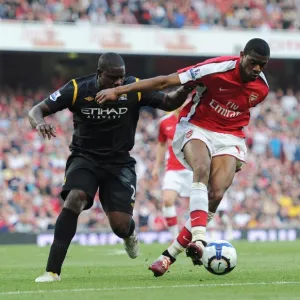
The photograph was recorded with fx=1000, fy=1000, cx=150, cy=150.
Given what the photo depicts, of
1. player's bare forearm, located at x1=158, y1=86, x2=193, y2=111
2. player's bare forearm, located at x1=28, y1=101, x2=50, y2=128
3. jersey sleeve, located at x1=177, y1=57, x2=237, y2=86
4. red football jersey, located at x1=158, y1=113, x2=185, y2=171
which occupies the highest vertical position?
red football jersey, located at x1=158, y1=113, x2=185, y2=171

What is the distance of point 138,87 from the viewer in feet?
31.0

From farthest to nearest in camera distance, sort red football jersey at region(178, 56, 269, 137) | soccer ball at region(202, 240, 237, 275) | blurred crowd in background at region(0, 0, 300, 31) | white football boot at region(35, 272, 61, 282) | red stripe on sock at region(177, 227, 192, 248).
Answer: blurred crowd in background at region(0, 0, 300, 31), red stripe on sock at region(177, 227, 192, 248), red football jersey at region(178, 56, 269, 137), white football boot at region(35, 272, 61, 282), soccer ball at region(202, 240, 237, 275)

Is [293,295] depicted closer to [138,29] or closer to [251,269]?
[251,269]

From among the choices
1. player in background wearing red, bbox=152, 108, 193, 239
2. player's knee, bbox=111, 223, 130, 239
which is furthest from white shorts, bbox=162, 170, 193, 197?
player's knee, bbox=111, 223, 130, 239

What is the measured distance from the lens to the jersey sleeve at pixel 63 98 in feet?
31.8

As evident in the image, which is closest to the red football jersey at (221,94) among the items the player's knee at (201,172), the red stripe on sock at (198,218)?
the player's knee at (201,172)

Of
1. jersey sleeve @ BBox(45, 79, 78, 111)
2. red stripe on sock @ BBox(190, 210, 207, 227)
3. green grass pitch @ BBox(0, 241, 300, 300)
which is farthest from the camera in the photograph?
jersey sleeve @ BBox(45, 79, 78, 111)

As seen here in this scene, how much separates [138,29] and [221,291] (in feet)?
72.6

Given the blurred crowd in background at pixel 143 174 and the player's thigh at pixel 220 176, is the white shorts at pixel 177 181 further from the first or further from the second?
the player's thigh at pixel 220 176

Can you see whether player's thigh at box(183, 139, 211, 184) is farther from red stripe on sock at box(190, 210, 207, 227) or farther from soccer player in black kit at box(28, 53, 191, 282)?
soccer player in black kit at box(28, 53, 191, 282)

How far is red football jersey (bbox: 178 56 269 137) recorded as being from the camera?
9.82 metres

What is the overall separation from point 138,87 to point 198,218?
4.49 ft

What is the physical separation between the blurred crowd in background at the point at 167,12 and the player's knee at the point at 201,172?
61.3ft

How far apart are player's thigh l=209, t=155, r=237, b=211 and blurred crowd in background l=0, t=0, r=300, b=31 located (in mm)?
18412
